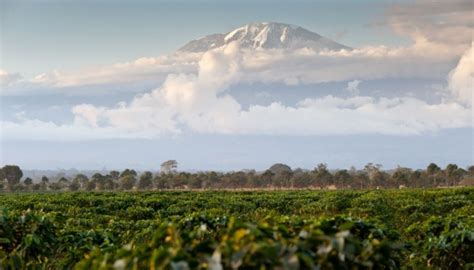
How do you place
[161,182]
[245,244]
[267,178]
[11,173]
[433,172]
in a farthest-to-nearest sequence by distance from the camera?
[11,173]
[267,178]
[161,182]
[433,172]
[245,244]

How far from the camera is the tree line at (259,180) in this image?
93.0m

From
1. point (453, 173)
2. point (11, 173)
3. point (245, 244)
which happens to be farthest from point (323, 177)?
point (245, 244)

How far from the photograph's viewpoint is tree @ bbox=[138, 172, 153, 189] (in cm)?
9681

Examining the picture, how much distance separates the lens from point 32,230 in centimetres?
662

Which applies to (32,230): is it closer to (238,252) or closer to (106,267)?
(106,267)

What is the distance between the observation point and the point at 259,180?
340 feet

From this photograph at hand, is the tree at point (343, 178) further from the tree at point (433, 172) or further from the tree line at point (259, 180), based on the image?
the tree at point (433, 172)

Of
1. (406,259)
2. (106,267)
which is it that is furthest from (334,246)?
(406,259)

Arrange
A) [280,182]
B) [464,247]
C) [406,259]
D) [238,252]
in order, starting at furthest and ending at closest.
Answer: [280,182] < [406,259] < [464,247] < [238,252]

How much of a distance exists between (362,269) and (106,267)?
1.96 meters

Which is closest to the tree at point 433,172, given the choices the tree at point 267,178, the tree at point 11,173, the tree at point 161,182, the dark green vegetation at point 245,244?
the tree at point 267,178

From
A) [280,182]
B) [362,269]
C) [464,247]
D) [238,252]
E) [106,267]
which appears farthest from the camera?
[280,182]

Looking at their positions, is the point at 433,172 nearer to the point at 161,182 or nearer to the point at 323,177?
the point at 323,177

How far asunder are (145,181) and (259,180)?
832 inches
